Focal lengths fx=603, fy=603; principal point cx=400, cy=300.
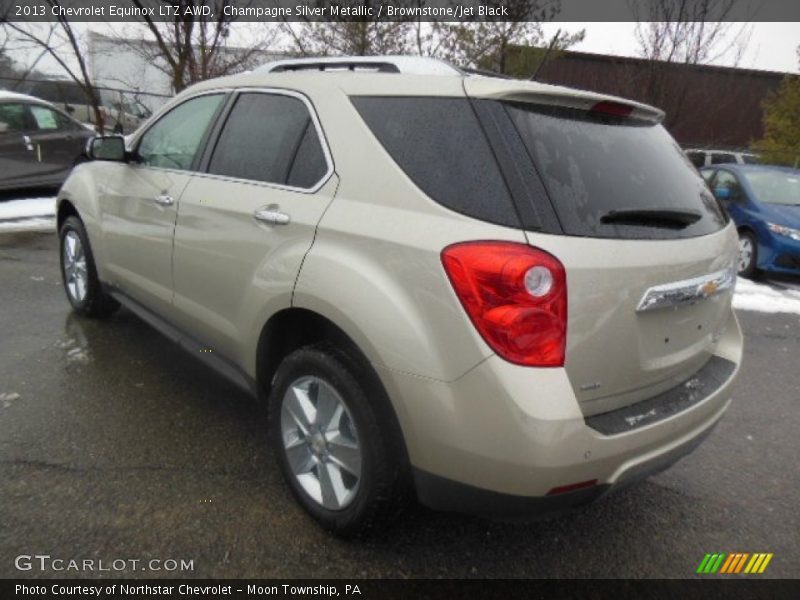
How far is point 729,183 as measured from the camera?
27.3 ft

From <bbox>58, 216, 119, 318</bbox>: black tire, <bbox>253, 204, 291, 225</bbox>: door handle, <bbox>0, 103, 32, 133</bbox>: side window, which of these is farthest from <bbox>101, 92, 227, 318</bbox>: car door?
<bbox>0, 103, 32, 133</bbox>: side window

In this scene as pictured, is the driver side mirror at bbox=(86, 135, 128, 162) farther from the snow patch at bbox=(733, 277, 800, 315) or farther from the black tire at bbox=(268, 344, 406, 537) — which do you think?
the snow patch at bbox=(733, 277, 800, 315)

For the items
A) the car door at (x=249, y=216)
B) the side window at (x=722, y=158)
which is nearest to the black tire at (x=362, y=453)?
the car door at (x=249, y=216)

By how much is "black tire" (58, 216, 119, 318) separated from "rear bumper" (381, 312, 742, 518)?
3131 mm

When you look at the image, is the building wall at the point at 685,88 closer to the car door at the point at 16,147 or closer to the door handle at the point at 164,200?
the door handle at the point at 164,200

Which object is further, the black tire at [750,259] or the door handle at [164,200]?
the black tire at [750,259]

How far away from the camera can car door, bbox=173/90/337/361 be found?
2.35 meters

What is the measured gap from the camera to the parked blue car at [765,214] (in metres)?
7.22

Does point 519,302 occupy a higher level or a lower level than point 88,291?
higher

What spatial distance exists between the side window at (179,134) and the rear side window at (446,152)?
4.37ft

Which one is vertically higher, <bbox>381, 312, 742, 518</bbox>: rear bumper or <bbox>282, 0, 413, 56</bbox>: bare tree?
<bbox>282, 0, 413, 56</bbox>: bare tree

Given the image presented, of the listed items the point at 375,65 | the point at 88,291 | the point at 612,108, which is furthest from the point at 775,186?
the point at 88,291

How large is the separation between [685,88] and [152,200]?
1253 centimetres

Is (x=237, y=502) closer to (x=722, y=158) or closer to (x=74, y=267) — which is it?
(x=74, y=267)
